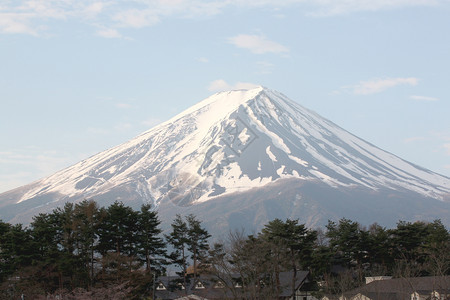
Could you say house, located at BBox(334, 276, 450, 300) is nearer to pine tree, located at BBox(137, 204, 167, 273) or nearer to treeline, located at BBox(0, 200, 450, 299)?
treeline, located at BBox(0, 200, 450, 299)

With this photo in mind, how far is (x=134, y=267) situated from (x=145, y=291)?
83.7 inches

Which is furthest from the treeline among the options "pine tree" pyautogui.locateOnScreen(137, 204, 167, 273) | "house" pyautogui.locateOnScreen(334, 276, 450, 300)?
"house" pyautogui.locateOnScreen(334, 276, 450, 300)

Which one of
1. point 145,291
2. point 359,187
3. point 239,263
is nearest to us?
point 239,263

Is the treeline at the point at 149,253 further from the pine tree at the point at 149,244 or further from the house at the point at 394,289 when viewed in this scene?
the house at the point at 394,289

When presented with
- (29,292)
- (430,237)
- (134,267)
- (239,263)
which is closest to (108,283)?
(134,267)

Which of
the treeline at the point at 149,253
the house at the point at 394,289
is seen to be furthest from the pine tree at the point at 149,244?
the house at the point at 394,289

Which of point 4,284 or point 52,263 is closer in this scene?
point 4,284

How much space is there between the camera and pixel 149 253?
41469 millimetres

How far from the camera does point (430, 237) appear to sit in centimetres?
4359

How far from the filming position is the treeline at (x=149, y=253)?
34781mm

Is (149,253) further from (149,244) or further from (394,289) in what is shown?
(394,289)

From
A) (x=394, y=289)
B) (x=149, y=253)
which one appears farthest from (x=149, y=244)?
(x=394, y=289)

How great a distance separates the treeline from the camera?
1369 inches

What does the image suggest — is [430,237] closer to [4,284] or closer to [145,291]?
[145,291]
